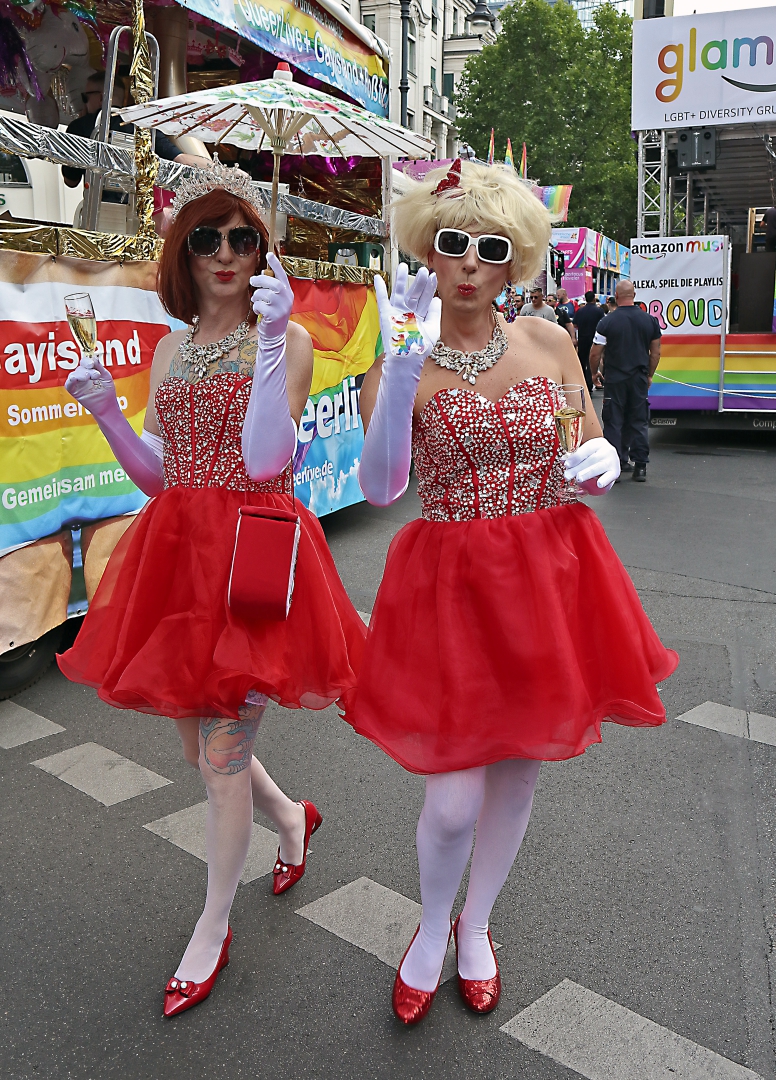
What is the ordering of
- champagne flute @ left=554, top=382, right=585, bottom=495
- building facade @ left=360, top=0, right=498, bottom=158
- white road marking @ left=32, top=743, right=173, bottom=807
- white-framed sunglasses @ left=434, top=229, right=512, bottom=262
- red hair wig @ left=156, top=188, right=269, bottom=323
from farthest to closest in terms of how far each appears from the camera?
1. building facade @ left=360, top=0, right=498, bottom=158
2. white road marking @ left=32, top=743, right=173, bottom=807
3. red hair wig @ left=156, top=188, right=269, bottom=323
4. white-framed sunglasses @ left=434, top=229, right=512, bottom=262
5. champagne flute @ left=554, top=382, right=585, bottom=495

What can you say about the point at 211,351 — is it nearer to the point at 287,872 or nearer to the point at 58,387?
the point at 287,872

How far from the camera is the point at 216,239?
2.45 metres

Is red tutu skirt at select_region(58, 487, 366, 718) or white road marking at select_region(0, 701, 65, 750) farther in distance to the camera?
white road marking at select_region(0, 701, 65, 750)

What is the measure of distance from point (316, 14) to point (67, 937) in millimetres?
7000

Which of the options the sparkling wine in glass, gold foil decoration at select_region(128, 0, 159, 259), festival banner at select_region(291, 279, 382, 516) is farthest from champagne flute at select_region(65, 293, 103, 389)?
festival banner at select_region(291, 279, 382, 516)

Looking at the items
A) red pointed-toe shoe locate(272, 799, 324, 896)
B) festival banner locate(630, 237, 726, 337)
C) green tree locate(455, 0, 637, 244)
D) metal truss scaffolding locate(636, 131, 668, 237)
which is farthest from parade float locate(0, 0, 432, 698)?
green tree locate(455, 0, 637, 244)

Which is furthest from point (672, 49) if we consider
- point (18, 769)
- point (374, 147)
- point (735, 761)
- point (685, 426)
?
point (18, 769)

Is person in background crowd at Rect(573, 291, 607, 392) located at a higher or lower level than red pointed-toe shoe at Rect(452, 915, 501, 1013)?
higher

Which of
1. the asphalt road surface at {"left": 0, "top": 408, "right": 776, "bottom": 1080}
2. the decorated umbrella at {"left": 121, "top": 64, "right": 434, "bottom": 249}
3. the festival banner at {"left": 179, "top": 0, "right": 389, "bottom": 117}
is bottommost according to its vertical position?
the asphalt road surface at {"left": 0, "top": 408, "right": 776, "bottom": 1080}

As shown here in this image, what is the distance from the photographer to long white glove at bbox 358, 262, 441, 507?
79.4 inches

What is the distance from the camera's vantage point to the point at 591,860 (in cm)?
312

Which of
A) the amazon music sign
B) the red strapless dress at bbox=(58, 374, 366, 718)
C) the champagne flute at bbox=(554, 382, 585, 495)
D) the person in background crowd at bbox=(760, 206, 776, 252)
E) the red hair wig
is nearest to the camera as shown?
the champagne flute at bbox=(554, 382, 585, 495)

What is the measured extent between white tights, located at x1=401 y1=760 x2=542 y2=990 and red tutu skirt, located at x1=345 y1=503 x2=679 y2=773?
0.13 m

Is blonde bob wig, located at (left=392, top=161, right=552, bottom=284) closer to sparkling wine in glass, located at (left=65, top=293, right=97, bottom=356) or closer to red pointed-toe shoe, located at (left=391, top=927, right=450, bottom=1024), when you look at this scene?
sparkling wine in glass, located at (left=65, top=293, right=97, bottom=356)
